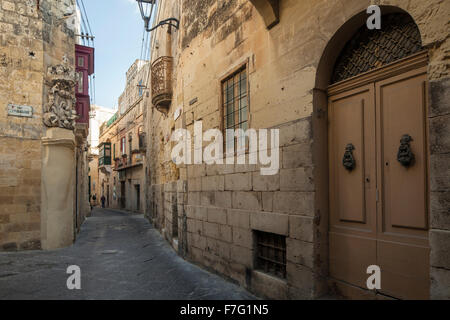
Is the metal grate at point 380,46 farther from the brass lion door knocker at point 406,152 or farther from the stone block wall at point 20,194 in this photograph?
the stone block wall at point 20,194

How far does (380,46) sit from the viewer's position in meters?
3.39

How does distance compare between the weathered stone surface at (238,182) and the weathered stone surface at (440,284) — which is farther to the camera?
the weathered stone surface at (238,182)

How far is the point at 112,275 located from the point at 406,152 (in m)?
5.54

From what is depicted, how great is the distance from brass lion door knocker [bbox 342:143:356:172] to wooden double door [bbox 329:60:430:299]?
10 mm

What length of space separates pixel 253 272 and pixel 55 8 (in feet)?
32.2

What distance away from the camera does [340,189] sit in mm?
3766

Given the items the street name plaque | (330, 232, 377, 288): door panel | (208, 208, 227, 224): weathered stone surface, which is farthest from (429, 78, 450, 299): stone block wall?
the street name plaque

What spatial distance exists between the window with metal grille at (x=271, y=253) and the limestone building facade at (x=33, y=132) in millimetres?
6762

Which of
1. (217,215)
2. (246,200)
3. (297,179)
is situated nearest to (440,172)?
(297,179)

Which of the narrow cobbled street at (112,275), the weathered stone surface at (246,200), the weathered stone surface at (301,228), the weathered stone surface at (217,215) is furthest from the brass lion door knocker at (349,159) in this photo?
the weathered stone surface at (217,215)

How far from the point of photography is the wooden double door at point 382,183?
115 inches

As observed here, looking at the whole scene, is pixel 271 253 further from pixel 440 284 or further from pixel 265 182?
pixel 440 284
